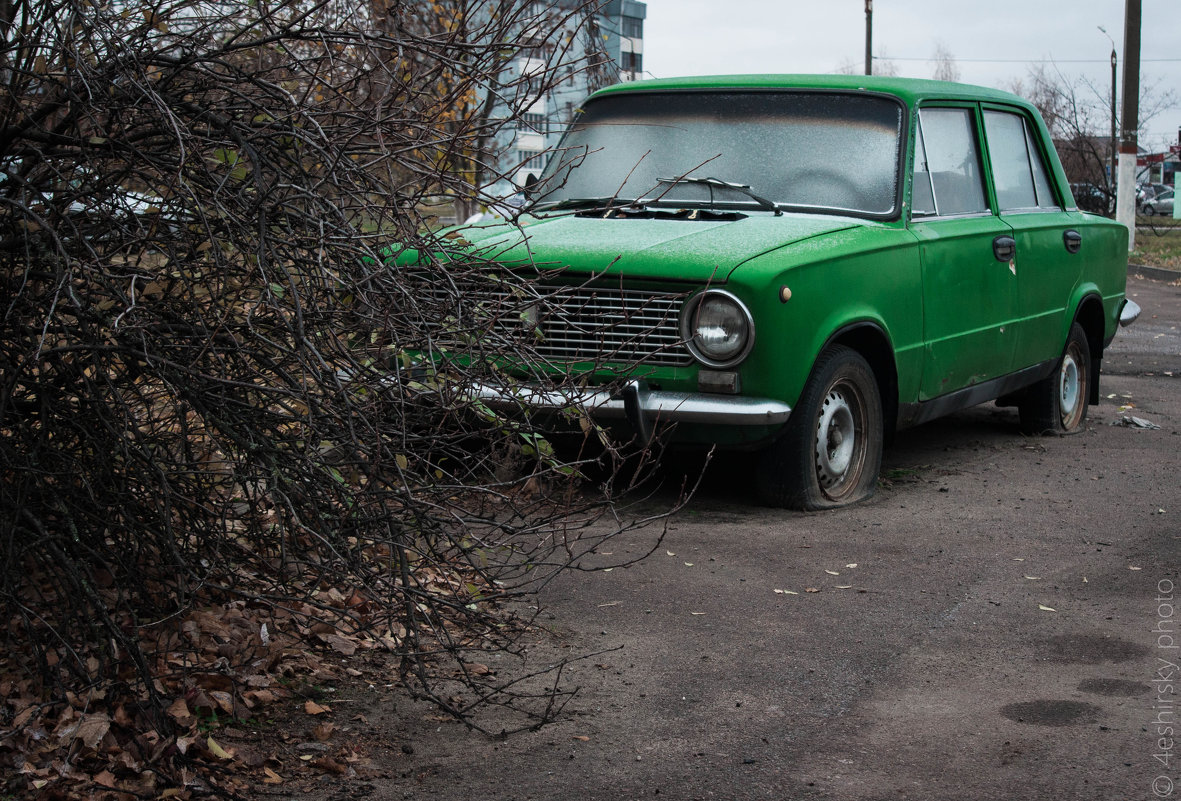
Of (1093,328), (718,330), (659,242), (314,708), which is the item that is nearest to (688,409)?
(718,330)

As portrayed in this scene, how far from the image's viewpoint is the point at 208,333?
113 inches

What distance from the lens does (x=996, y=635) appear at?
423 cm

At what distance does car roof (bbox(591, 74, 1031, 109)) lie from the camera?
251 inches

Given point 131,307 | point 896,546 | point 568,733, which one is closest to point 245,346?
point 131,307

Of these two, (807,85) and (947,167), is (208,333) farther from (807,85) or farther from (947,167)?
(947,167)

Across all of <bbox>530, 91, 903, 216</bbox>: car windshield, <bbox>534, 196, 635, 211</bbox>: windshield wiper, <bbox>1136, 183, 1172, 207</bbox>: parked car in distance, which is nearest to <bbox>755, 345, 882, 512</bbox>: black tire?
<bbox>530, 91, 903, 216</bbox>: car windshield

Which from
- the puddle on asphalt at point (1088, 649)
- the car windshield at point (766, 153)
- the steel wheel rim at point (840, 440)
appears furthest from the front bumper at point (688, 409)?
the puddle on asphalt at point (1088, 649)

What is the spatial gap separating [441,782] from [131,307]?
1333 mm

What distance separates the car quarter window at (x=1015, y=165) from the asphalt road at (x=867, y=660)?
5.82 ft

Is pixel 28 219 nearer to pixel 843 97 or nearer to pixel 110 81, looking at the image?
pixel 110 81

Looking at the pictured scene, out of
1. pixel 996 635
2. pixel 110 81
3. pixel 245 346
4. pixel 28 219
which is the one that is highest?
pixel 110 81

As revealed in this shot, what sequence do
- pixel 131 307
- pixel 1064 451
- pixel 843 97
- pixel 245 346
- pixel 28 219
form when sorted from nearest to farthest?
pixel 131 307, pixel 245 346, pixel 28 219, pixel 843 97, pixel 1064 451

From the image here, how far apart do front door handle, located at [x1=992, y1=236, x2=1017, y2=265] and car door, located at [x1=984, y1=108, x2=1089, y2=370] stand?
0.20 feet

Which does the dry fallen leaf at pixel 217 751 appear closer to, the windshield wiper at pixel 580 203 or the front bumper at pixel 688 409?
the front bumper at pixel 688 409
